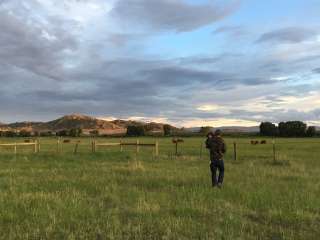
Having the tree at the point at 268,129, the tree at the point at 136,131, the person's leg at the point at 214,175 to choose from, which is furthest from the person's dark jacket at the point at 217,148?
the tree at the point at 136,131

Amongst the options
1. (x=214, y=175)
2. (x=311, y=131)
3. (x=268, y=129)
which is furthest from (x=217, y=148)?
(x=268, y=129)

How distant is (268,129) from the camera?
138m

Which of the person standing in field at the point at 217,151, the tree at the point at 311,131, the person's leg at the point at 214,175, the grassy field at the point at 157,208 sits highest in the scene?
the tree at the point at 311,131

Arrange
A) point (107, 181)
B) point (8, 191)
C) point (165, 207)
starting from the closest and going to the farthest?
point (165, 207) < point (8, 191) < point (107, 181)

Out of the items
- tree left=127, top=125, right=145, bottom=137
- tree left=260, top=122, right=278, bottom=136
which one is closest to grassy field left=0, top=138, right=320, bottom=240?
tree left=260, top=122, right=278, bottom=136

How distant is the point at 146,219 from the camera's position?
10.2m

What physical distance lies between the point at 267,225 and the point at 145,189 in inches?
241

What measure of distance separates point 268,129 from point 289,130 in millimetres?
10375

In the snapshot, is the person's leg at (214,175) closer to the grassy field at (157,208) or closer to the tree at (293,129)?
the grassy field at (157,208)

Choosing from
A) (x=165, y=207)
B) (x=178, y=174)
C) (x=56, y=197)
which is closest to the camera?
(x=165, y=207)

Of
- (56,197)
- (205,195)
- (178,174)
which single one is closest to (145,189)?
(205,195)

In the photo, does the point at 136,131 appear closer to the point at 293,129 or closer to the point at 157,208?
the point at 293,129

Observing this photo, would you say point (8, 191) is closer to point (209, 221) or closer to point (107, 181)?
point (107, 181)

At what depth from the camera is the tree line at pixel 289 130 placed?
12369cm
